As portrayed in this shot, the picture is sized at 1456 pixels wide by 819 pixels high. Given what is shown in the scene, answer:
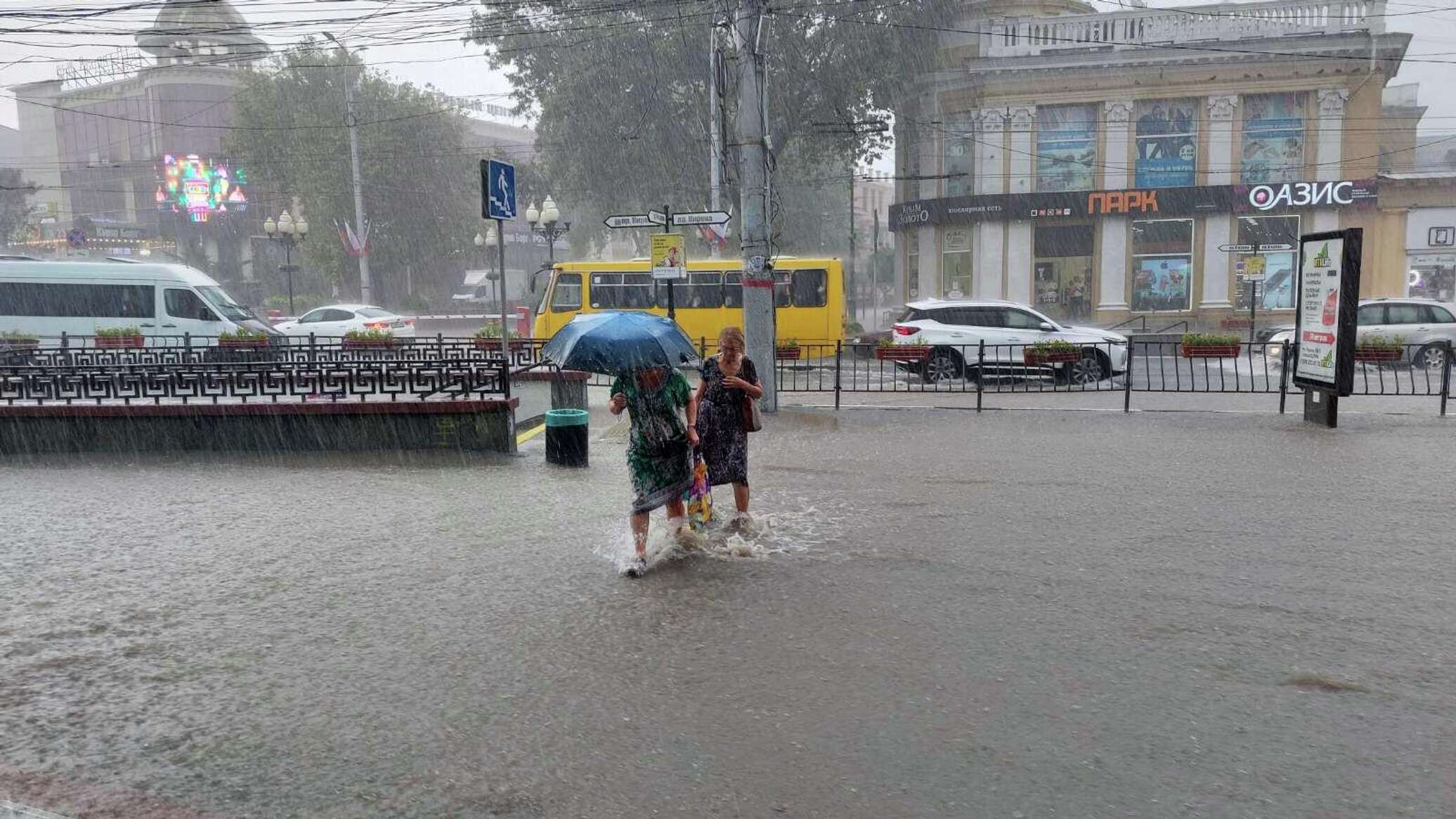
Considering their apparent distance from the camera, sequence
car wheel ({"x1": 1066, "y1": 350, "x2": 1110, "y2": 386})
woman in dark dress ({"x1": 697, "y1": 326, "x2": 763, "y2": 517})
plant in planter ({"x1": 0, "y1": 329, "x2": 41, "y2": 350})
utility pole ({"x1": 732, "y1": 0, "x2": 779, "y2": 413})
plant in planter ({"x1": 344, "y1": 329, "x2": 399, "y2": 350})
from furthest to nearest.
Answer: plant in planter ({"x1": 0, "y1": 329, "x2": 41, "y2": 350}) < car wheel ({"x1": 1066, "y1": 350, "x2": 1110, "y2": 386}) < plant in planter ({"x1": 344, "y1": 329, "x2": 399, "y2": 350}) < utility pole ({"x1": 732, "y1": 0, "x2": 779, "y2": 413}) < woman in dark dress ({"x1": 697, "y1": 326, "x2": 763, "y2": 517})

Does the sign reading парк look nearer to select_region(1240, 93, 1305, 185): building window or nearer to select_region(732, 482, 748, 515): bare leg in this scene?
select_region(1240, 93, 1305, 185): building window

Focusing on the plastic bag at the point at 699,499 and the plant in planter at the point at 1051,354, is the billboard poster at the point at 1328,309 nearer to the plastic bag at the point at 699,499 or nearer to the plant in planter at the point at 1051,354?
the plant in planter at the point at 1051,354

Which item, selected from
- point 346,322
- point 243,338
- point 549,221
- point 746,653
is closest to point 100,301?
point 243,338

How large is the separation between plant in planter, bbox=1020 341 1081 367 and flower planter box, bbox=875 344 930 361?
170 centimetres

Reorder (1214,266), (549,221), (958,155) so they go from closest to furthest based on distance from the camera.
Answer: (549,221)
(1214,266)
(958,155)

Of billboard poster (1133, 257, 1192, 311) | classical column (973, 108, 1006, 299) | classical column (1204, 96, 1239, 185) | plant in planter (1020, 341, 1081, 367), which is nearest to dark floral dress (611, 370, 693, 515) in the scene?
plant in planter (1020, 341, 1081, 367)

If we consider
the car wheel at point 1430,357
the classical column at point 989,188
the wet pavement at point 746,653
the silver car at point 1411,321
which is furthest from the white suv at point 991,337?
the classical column at point 989,188

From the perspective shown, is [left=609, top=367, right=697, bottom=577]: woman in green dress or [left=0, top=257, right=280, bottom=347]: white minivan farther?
[left=0, top=257, right=280, bottom=347]: white minivan

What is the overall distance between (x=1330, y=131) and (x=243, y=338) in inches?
1237

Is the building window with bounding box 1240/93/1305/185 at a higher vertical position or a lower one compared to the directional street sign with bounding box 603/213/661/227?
higher

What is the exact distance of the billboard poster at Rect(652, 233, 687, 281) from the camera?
45.5 ft

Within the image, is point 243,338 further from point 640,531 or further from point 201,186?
point 201,186

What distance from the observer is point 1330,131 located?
3191cm

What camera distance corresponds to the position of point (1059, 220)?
111ft
